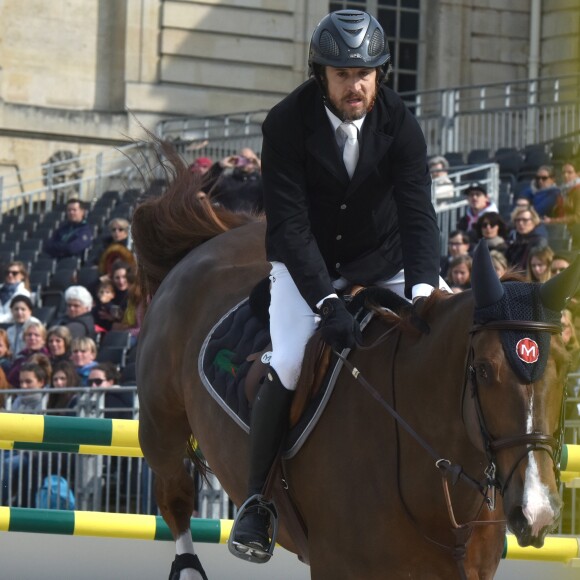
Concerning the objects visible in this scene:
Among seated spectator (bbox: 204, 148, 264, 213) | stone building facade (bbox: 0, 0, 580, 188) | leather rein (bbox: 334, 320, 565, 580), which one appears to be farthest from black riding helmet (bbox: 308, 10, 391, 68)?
stone building facade (bbox: 0, 0, 580, 188)

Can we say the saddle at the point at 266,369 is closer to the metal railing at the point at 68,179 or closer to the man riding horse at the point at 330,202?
the man riding horse at the point at 330,202

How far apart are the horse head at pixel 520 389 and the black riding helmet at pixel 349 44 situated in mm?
1140

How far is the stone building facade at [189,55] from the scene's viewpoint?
1008 inches

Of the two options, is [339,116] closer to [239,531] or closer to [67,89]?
[239,531]

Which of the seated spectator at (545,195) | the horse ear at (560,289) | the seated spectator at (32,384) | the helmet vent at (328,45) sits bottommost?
the seated spectator at (32,384)

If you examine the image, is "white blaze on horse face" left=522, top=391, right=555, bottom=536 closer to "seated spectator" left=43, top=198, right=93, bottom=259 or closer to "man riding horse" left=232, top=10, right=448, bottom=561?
"man riding horse" left=232, top=10, right=448, bottom=561

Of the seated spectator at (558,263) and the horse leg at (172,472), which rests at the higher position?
the seated spectator at (558,263)

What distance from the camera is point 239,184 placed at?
13.0 m

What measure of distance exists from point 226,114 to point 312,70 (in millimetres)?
18595

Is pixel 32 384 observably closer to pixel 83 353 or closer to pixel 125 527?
pixel 83 353

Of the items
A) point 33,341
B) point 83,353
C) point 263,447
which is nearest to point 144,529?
point 263,447

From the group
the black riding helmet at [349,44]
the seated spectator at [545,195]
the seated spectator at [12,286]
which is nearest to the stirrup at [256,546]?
the black riding helmet at [349,44]

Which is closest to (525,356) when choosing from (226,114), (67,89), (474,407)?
(474,407)

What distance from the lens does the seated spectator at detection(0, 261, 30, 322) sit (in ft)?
50.8
